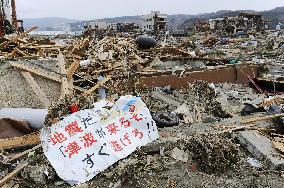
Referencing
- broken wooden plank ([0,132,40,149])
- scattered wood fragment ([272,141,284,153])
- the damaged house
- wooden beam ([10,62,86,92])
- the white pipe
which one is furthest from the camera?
the damaged house

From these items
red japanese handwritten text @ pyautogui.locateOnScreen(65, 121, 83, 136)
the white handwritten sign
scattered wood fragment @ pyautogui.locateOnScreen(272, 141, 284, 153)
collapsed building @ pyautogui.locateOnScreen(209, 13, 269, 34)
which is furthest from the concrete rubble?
collapsed building @ pyautogui.locateOnScreen(209, 13, 269, 34)

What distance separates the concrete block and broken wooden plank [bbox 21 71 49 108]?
369 cm

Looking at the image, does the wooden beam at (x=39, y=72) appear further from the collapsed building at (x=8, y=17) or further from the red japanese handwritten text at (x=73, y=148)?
the collapsed building at (x=8, y=17)

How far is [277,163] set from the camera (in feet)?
16.4

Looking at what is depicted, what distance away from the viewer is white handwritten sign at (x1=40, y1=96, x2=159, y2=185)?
4.85 meters

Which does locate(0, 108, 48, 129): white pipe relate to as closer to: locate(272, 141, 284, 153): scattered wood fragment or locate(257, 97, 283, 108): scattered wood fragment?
locate(272, 141, 284, 153): scattered wood fragment

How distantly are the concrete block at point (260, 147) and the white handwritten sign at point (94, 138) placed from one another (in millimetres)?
1370

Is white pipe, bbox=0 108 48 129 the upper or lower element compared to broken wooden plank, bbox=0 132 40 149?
upper

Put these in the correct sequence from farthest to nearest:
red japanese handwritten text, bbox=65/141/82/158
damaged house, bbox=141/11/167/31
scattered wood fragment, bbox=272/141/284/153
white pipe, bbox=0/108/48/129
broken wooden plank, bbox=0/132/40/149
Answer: damaged house, bbox=141/11/167/31 < white pipe, bbox=0/108/48/129 < broken wooden plank, bbox=0/132/40/149 < scattered wood fragment, bbox=272/141/284/153 < red japanese handwritten text, bbox=65/141/82/158

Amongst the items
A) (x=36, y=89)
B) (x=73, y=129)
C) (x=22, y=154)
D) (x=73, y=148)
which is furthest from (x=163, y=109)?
(x=22, y=154)

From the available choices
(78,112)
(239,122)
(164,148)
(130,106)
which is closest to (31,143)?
(78,112)

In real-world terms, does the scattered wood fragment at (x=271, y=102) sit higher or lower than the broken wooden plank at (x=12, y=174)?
higher

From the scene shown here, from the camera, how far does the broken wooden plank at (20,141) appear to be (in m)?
5.54

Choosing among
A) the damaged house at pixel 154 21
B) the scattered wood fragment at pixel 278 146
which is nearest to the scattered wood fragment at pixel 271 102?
the scattered wood fragment at pixel 278 146
